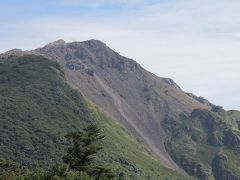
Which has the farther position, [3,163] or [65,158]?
[3,163]

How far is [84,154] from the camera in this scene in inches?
3366

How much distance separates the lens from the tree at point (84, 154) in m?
84.1

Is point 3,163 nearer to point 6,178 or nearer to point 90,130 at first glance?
point 6,178

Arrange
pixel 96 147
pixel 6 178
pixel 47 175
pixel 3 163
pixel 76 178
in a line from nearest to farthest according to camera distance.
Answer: pixel 76 178
pixel 47 175
pixel 96 147
pixel 6 178
pixel 3 163

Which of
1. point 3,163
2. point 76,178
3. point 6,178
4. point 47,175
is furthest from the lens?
point 3,163

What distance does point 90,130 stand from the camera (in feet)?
286

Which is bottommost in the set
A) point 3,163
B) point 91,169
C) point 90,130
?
point 3,163

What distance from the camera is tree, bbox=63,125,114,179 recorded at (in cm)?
8412

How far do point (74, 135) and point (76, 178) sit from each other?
1351 cm

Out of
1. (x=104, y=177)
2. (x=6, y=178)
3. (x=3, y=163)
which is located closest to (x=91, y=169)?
(x=104, y=177)

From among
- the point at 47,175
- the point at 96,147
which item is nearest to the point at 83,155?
the point at 96,147

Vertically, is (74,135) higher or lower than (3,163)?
higher

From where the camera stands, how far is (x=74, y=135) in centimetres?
8669

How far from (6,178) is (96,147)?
2485cm
